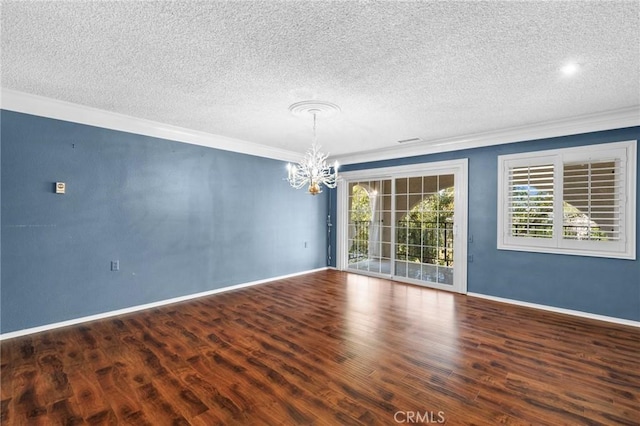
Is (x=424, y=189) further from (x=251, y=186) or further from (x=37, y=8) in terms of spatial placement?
(x=37, y=8)

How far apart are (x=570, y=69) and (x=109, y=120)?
501 centimetres

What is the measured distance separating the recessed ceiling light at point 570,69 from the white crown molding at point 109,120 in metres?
4.35

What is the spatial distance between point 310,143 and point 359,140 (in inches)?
35.3

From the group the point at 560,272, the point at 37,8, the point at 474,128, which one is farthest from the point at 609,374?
the point at 37,8

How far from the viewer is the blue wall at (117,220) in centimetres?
318

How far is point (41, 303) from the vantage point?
3275 mm

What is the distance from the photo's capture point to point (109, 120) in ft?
12.2

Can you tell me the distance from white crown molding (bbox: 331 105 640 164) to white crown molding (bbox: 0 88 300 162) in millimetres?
2807

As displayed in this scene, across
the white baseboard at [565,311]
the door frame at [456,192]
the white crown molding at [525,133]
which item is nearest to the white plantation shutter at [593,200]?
the white crown molding at [525,133]

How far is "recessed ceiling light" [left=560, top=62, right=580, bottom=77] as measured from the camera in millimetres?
2402

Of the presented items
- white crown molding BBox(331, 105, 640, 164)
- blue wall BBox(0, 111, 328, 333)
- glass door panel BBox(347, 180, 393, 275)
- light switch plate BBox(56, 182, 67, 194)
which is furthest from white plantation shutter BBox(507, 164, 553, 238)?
light switch plate BBox(56, 182, 67, 194)

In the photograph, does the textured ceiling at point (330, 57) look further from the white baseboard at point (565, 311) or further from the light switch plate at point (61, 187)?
the white baseboard at point (565, 311)

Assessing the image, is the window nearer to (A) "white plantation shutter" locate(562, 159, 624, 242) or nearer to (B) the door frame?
(A) "white plantation shutter" locate(562, 159, 624, 242)

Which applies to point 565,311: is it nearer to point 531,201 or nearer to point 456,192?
point 531,201
